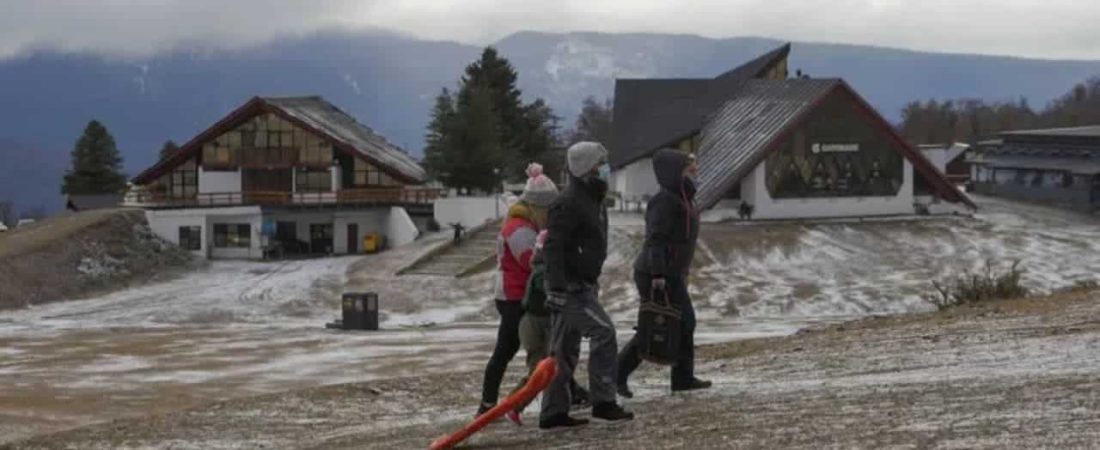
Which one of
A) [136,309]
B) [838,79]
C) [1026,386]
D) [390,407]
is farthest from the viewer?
[838,79]

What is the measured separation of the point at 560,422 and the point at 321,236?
50608 mm

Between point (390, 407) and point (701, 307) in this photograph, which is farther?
point (701, 307)

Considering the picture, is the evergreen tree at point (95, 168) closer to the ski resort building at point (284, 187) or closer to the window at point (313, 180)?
the ski resort building at point (284, 187)

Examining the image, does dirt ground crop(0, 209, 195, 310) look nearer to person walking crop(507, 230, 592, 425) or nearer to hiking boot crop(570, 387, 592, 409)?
hiking boot crop(570, 387, 592, 409)

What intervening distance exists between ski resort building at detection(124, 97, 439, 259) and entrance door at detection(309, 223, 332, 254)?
0.14 feet

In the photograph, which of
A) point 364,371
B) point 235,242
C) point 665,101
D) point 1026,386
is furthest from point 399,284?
point 1026,386

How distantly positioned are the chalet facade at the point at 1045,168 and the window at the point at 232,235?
35.2 metres

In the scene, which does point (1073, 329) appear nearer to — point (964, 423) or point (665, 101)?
point (964, 423)

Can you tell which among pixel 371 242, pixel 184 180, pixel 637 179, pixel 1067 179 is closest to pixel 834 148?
pixel 637 179

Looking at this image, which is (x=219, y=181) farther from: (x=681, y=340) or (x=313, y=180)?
(x=681, y=340)

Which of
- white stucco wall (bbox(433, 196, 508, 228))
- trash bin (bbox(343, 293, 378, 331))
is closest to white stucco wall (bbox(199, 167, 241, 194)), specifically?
white stucco wall (bbox(433, 196, 508, 228))

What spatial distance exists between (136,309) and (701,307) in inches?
641

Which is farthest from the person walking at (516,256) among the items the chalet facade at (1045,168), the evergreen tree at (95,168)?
the evergreen tree at (95,168)

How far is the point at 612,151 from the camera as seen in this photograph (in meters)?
65.7
